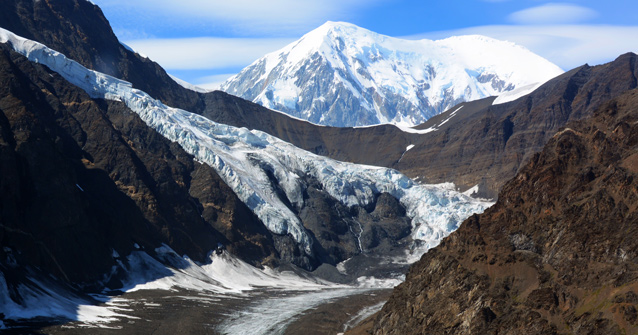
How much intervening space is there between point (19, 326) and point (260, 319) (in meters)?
43.8

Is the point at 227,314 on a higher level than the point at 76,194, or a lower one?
lower

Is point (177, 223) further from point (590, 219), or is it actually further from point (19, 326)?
point (590, 219)

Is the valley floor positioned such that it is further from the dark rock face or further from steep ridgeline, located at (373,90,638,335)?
steep ridgeline, located at (373,90,638,335)

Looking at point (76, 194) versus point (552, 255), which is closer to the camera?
point (552, 255)

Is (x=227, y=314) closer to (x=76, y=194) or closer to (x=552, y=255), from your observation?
(x=76, y=194)

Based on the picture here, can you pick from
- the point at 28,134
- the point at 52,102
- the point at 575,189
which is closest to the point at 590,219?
the point at 575,189

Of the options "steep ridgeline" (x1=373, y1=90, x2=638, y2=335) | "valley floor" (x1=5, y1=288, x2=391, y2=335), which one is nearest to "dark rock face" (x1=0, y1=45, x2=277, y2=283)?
"valley floor" (x1=5, y1=288, x2=391, y2=335)

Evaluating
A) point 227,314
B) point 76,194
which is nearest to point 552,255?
point 227,314

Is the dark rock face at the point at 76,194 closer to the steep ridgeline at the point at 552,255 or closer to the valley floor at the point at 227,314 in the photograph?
the valley floor at the point at 227,314

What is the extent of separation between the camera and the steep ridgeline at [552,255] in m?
66.3

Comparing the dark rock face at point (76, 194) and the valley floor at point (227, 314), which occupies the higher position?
the dark rock face at point (76, 194)

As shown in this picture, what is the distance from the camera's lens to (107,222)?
503 feet

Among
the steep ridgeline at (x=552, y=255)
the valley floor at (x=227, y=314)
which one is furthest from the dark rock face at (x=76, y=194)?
the steep ridgeline at (x=552, y=255)

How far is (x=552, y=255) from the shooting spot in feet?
252
